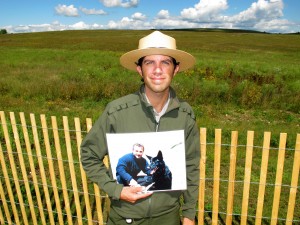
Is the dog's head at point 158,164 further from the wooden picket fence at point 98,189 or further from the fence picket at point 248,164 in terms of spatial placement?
the fence picket at point 248,164

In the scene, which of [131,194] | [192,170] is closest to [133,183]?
[131,194]

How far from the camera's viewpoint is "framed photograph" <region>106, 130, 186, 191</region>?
239 centimetres

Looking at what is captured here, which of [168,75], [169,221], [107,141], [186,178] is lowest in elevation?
[169,221]

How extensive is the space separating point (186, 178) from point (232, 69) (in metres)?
17.3

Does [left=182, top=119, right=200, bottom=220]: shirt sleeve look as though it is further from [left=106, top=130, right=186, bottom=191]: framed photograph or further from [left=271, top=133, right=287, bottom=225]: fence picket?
[left=271, top=133, right=287, bottom=225]: fence picket

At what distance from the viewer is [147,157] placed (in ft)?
8.03

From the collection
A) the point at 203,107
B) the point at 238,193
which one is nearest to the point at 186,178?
the point at 238,193

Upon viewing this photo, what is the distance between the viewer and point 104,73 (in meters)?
18.0

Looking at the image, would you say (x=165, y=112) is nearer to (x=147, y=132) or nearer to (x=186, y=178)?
(x=147, y=132)

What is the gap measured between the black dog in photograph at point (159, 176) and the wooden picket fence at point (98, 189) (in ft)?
2.38

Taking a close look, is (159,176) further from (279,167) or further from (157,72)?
(279,167)

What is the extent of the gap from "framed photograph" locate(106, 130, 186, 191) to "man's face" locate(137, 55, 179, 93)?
391 mm

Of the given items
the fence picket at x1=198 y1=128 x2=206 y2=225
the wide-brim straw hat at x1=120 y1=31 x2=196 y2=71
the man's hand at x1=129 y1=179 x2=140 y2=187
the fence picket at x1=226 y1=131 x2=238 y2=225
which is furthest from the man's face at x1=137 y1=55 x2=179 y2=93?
the fence picket at x1=226 y1=131 x2=238 y2=225

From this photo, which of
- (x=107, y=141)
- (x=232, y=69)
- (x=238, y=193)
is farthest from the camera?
(x=232, y=69)
